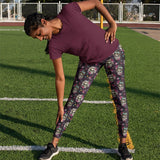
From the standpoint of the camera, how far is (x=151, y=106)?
581 centimetres

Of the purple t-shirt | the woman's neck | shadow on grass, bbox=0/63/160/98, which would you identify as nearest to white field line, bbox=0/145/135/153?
the purple t-shirt

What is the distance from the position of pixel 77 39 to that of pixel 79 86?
0.57m

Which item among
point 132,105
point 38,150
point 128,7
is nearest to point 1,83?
point 132,105

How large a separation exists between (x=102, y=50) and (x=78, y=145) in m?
1.31

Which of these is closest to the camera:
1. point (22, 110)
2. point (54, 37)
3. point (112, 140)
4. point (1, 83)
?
point (54, 37)

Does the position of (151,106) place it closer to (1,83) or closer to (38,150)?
(38,150)

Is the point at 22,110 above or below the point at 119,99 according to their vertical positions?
below

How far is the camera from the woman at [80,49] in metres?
3.26

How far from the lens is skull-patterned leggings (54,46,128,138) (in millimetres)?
3600

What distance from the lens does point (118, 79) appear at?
11.9ft

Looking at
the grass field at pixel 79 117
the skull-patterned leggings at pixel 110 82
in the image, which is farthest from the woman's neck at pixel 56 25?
the grass field at pixel 79 117

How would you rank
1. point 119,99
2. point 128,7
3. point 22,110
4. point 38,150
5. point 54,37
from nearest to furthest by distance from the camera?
1. point 54,37
2. point 119,99
3. point 38,150
4. point 22,110
5. point 128,7

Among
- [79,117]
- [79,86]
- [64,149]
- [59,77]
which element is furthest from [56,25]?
[79,117]

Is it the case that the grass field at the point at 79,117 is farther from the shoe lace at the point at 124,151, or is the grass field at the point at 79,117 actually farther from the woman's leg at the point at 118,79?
the woman's leg at the point at 118,79
